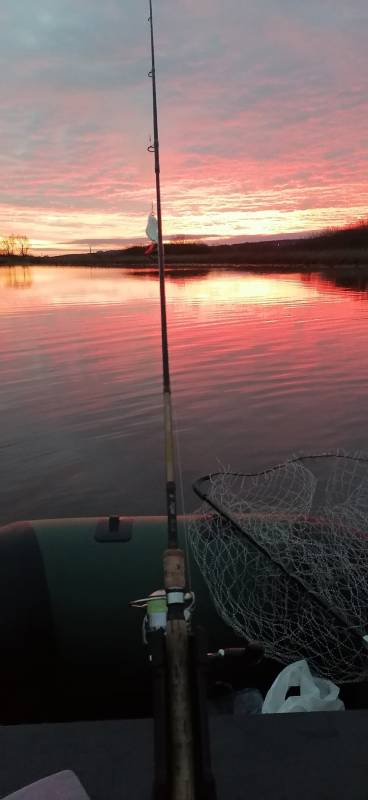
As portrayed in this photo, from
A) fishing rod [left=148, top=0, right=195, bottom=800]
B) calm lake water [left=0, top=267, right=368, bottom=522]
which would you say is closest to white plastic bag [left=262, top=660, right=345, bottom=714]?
fishing rod [left=148, top=0, right=195, bottom=800]

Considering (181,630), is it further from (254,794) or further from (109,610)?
(109,610)

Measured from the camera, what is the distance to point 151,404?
31.4ft

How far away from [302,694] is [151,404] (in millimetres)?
7519

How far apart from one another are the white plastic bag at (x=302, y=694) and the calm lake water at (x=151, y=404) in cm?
357

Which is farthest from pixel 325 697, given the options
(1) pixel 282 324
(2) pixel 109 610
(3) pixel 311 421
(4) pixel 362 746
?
(1) pixel 282 324

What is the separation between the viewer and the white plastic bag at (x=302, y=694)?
7.10 feet

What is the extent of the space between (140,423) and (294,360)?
5720mm

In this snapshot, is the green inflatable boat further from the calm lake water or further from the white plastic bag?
the calm lake water

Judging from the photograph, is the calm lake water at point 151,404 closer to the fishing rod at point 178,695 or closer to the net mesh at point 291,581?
the net mesh at point 291,581

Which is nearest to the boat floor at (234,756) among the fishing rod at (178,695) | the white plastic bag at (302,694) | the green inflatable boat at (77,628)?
the white plastic bag at (302,694)

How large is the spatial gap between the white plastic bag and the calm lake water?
11.7ft

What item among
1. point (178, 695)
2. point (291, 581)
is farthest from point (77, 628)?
point (178, 695)

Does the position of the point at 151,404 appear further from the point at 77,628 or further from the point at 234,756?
the point at 234,756

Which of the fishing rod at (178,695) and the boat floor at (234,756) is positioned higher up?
the fishing rod at (178,695)
